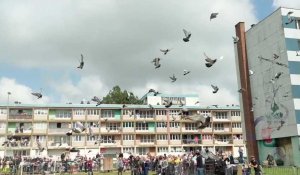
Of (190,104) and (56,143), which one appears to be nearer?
(56,143)

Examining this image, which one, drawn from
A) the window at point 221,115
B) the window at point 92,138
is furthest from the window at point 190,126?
the window at point 92,138

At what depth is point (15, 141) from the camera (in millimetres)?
80625

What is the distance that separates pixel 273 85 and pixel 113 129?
43427 mm

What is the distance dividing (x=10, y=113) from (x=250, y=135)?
50.1 metres

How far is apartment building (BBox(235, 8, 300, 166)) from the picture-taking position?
158ft

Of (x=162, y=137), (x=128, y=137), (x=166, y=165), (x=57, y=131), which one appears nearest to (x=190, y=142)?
(x=162, y=137)

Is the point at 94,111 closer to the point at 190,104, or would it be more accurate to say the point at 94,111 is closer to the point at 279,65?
the point at 190,104

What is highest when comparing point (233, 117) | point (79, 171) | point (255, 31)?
point (255, 31)

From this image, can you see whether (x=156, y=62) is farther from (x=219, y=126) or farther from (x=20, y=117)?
(x=219, y=126)

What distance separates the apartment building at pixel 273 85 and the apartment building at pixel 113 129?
21.0 m

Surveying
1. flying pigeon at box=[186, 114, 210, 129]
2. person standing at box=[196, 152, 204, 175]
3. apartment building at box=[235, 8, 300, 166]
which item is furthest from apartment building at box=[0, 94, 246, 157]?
flying pigeon at box=[186, 114, 210, 129]

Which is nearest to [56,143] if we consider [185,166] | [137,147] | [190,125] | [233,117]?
[137,147]

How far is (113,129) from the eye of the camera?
86.8 metres

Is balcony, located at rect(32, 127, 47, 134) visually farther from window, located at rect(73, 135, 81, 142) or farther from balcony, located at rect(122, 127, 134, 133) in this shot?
balcony, located at rect(122, 127, 134, 133)
